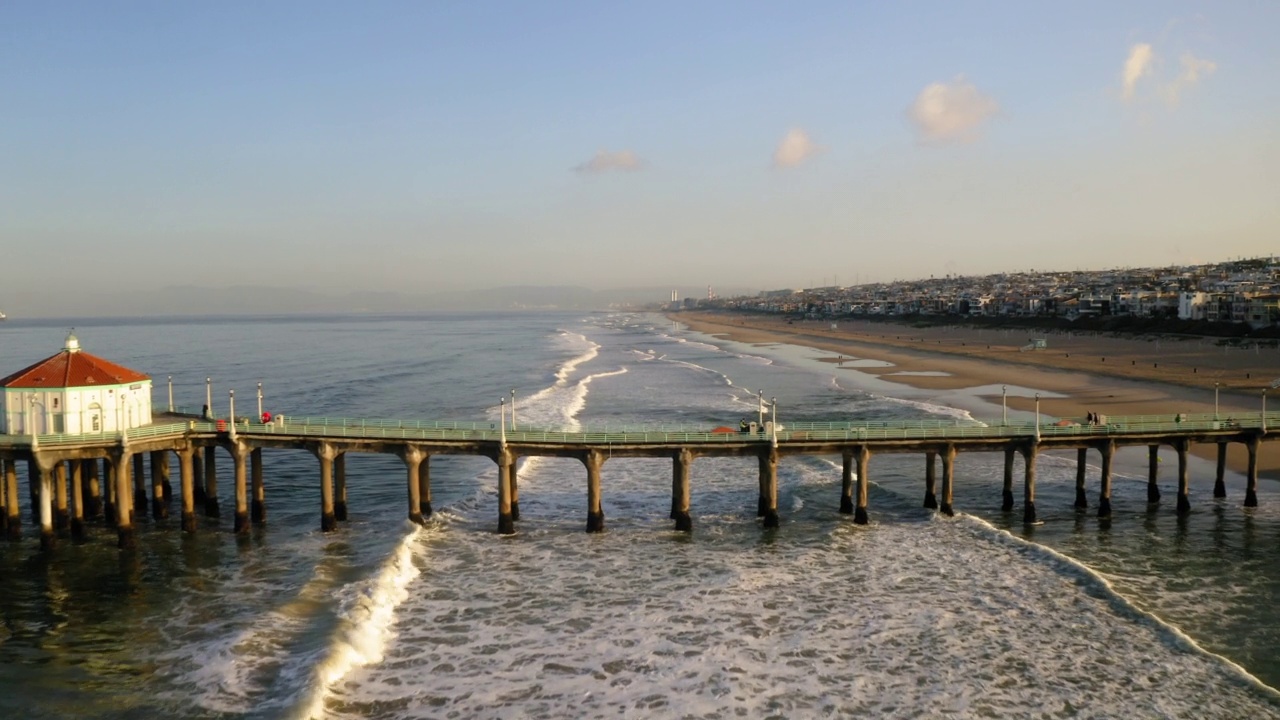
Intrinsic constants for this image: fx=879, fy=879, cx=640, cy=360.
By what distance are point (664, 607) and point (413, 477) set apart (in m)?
13.0

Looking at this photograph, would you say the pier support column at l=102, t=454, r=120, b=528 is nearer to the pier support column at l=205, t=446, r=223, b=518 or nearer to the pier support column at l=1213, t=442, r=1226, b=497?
the pier support column at l=205, t=446, r=223, b=518

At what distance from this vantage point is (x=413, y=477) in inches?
1330

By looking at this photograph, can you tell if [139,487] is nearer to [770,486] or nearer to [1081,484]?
[770,486]

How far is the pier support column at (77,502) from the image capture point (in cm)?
3278

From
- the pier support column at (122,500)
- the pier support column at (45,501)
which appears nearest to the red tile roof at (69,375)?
the pier support column at (45,501)

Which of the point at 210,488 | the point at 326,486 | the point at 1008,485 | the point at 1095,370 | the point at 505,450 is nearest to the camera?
the point at 505,450

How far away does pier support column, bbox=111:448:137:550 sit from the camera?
1228 inches

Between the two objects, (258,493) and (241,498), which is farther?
(258,493)

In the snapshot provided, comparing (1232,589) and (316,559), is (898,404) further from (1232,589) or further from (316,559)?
(316,559)

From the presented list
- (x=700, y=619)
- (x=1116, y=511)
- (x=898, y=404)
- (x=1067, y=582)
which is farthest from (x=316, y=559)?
(x=898, y=404)

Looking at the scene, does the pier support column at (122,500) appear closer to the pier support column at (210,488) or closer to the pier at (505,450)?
the pier at (505,450)

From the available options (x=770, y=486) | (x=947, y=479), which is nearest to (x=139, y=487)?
(x=770, y=486)

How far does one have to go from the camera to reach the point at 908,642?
22.7 meters

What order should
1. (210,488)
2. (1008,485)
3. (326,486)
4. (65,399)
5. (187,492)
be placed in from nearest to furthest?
(65,399), (187,492), (326,486), (1008,485), (210,488)
